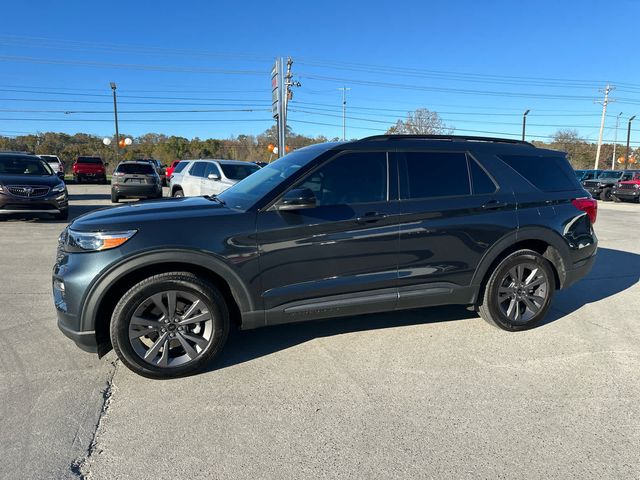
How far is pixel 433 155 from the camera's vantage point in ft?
13.2

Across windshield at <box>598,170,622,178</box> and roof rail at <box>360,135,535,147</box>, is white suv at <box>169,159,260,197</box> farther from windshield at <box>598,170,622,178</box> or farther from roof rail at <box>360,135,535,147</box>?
windshield at <box>598,170,622,178</box>

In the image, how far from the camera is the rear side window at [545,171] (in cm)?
439

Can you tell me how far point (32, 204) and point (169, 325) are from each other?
922cm

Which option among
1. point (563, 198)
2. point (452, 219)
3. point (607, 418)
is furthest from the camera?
point (563, 198)

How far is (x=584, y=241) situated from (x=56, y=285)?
500 cm

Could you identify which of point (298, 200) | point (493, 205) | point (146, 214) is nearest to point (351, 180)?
point (298, 200)

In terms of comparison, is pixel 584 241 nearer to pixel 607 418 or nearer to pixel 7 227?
pixel 607 418

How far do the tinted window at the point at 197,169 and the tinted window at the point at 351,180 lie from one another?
30.4ft

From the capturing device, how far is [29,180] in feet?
34.0

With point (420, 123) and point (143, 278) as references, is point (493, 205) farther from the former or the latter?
point (420, 123)

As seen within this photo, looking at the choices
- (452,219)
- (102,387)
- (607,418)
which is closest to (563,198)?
(452,219)

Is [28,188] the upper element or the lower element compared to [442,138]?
lower

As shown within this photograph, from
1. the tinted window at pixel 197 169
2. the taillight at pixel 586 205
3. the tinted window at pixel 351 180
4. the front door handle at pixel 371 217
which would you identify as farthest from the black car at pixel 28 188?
the taillight at pixel 586 205

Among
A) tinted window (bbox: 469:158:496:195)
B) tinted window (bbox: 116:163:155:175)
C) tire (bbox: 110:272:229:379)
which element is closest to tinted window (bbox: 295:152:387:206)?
tinted window (bbox: 469:158:496:195)
